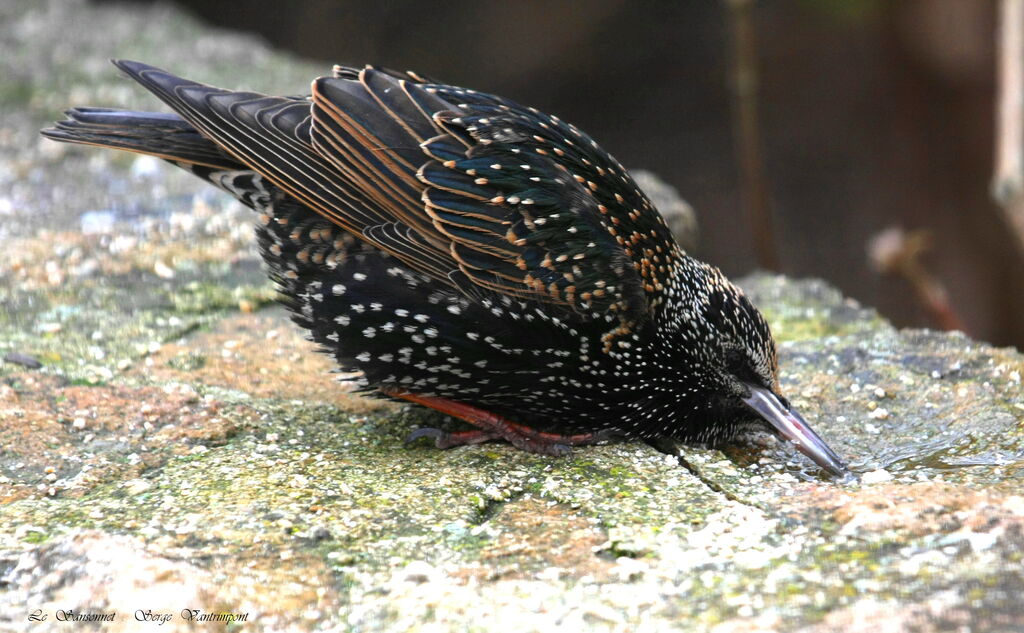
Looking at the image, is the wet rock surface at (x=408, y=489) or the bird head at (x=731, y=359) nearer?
the wet rock surface at (x=408, y=489)

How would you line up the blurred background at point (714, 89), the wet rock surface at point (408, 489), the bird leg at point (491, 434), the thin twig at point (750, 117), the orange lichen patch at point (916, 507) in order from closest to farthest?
the wet rock surface at point (408, 489)
the orange lichen patch at point (916, 507)
the bird leg at point (491, 434)
the thin twig at point (750, 117)
the blurred background at point (714, 89)

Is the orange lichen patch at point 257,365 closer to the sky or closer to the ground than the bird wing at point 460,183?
closer to the ground

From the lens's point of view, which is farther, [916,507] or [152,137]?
[152,137]

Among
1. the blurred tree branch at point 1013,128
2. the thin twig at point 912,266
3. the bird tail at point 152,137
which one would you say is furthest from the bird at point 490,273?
the thin twig at point 912,266

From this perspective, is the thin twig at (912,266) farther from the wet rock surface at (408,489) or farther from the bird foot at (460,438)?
the bird foot at (460,438)

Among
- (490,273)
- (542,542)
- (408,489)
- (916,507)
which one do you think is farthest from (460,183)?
(916,507)

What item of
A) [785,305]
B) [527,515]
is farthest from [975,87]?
[527,515]

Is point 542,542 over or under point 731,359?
under

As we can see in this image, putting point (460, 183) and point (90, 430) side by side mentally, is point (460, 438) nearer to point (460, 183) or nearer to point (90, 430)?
point (460, 183)
